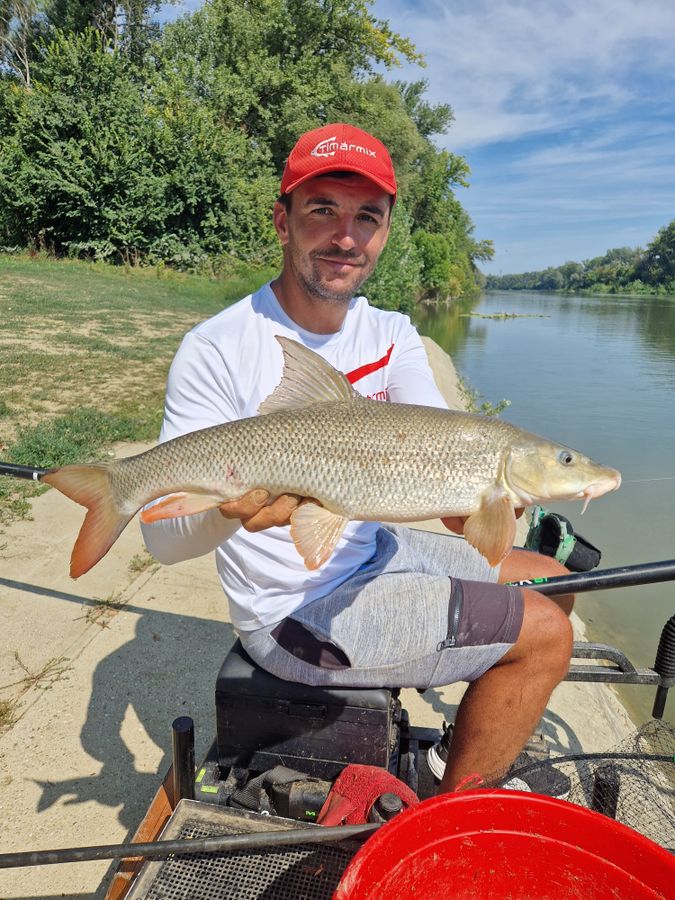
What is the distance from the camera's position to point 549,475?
6.63 ft

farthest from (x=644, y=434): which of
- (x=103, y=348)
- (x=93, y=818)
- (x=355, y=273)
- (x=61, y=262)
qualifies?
(x=61, y=262)

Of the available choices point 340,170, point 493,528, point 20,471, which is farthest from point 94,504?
point 340,170

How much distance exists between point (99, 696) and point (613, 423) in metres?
11.4

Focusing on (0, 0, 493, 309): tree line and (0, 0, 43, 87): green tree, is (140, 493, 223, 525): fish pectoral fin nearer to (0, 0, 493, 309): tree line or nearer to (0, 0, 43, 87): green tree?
(0, 0, 493, 309): tree line

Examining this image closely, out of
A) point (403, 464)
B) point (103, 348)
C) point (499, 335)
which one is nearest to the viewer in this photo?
point (403, 464)

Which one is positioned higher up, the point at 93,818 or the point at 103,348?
the point at 103,348

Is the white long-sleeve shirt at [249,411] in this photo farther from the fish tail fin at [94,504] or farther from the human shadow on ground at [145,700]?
the human shadow on ground at [145,700]

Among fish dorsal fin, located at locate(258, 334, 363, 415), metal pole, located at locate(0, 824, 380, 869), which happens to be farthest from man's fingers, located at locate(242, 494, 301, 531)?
metal pole, located at locate(0, 824, 380, 869)

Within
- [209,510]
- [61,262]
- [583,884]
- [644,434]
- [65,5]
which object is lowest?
[644,434]

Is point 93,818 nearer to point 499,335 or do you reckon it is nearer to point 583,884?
point 583,884

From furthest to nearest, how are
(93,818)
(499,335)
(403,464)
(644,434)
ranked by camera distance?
(499,335) → (644,434) → (93,818) → (403,464)

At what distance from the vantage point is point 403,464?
194 centimetres

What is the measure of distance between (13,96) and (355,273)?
3005 cm

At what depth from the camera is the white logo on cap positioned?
7.59 feet
